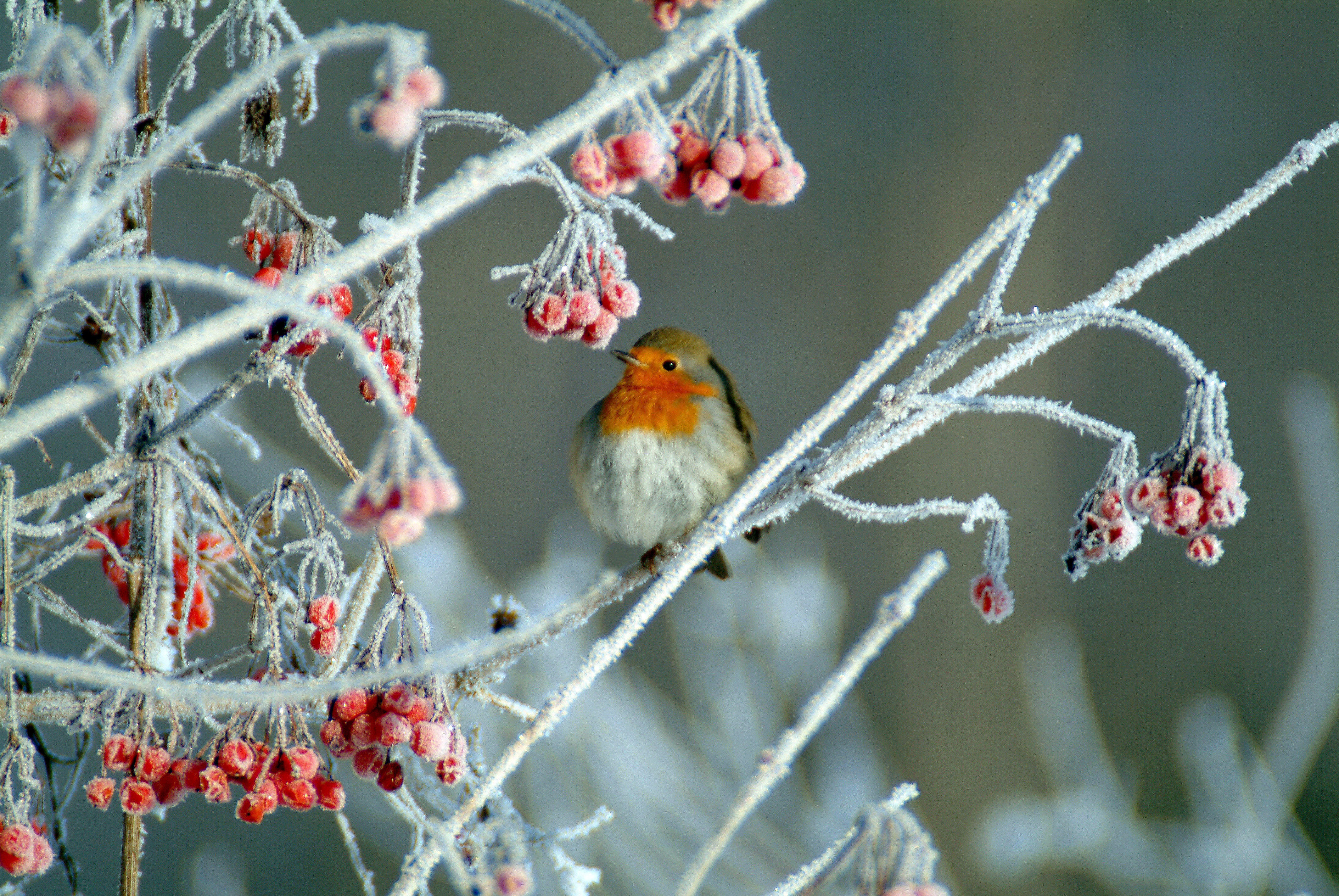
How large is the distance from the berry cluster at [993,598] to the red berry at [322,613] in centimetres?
50

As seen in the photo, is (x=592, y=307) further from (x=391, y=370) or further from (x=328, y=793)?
(x=328, y=793)

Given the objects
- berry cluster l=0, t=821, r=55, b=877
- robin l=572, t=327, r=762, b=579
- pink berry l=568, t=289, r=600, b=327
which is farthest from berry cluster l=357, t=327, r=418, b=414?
robin l=572, t=327, r=762, b=579

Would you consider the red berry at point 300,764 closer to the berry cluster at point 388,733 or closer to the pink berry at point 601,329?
the berry cluster at point 388,733

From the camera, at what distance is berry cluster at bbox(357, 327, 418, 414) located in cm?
72

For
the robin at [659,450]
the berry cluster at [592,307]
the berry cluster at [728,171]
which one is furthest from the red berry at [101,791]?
the robin at [659,450]

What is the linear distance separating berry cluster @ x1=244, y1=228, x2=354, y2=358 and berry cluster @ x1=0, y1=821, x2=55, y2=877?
331 millimetres

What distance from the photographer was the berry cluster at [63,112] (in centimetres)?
37

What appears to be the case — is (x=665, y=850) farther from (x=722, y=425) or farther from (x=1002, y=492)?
(x=1002, y=492)

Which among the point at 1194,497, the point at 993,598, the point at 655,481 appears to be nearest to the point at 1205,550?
the point at 1194,497

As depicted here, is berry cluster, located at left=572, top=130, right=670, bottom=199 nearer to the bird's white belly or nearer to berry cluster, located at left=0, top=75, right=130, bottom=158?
berry cluster, located at left=0, top=75, right=130, bottom=158

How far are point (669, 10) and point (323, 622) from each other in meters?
0.47

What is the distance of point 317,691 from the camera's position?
1.32 ft

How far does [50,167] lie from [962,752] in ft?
10.8

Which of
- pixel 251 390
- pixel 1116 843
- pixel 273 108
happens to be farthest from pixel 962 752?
pixel 273 108
